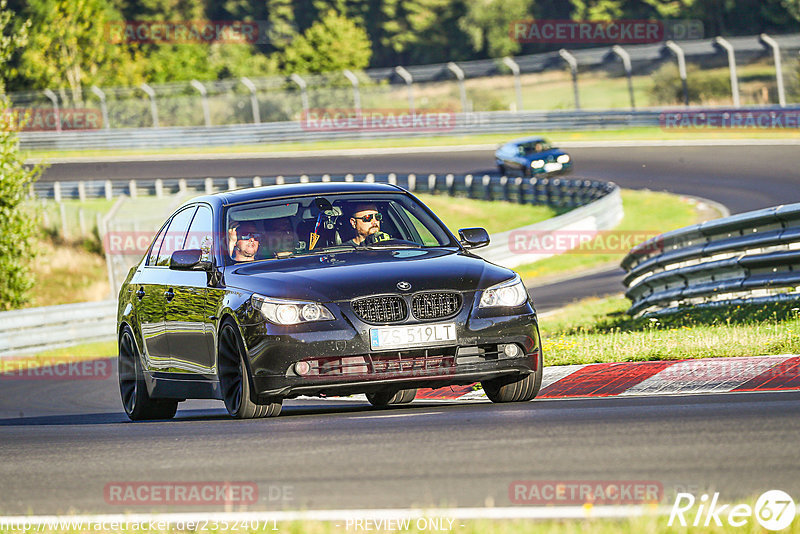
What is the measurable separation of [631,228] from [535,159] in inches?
387

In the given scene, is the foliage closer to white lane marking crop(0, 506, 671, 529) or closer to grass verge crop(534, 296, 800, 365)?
grass verge crop(534, 296, 800, 365)

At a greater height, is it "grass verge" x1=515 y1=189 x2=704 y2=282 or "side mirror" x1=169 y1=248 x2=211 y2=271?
"side mirror" x1=169 y1=248 x2=211 y2=271

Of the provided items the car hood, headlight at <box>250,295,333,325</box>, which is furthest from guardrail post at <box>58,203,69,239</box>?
headlight at <box>250,295,333,325</box>

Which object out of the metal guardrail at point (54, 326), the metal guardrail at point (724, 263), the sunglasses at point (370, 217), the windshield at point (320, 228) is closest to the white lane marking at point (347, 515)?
the windshield at point (320, 228)

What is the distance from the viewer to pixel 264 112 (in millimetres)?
55500

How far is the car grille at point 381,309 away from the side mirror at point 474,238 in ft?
4.74

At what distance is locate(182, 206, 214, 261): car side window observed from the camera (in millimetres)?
9102

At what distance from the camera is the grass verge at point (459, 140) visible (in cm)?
4153

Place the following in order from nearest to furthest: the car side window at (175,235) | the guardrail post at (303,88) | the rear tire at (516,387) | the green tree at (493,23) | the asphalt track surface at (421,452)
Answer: the asphalt track surface at (421,452)
the rear tire at (516,387)
the car side window at (175,235)
the guardrail post at (303,88)
the green tree at (493,23)

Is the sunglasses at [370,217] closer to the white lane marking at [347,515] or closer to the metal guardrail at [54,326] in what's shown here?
the white lane marking at [347,515]

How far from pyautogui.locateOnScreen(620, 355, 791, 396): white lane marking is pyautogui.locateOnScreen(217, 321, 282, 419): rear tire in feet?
8.29

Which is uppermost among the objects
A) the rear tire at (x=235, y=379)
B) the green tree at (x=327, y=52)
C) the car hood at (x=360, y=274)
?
the car hood at (x=360, y=274)

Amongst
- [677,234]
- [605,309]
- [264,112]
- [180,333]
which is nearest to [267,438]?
[180,333]

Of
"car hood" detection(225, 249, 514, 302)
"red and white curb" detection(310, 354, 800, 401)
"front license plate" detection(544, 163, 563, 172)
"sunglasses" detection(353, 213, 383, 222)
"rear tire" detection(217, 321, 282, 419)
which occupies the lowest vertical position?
"front license plate" detection(544, 163, 563, 172)
